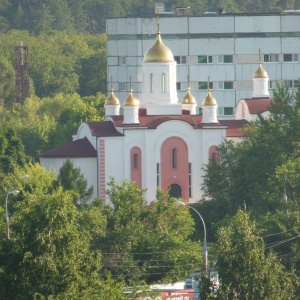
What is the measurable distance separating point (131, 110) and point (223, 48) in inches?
771

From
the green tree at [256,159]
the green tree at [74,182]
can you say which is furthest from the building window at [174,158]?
the green tree at [74,182]

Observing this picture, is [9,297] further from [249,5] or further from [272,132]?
[249,5]

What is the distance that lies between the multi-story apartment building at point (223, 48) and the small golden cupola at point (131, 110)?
1755 centimetres

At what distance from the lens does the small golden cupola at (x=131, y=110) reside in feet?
240

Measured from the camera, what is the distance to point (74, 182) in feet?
224

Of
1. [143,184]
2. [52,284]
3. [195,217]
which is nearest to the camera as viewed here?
[52,284]

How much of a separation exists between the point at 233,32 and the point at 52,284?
50.1 meters

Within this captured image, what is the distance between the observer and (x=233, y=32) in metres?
92.0

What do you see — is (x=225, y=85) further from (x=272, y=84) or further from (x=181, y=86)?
Answer: (x=181, y=86)

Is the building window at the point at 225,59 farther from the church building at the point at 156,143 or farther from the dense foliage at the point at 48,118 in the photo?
the church building at the point at 156,143

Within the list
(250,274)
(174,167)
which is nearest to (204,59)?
(174,167)

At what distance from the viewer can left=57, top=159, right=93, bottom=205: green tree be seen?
220 ft

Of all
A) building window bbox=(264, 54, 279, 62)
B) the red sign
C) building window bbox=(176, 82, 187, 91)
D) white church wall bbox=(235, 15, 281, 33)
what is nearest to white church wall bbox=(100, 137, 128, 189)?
building window bbox=(176, 82, 187, 91)

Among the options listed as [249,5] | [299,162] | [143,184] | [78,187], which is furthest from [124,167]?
[249,5]
